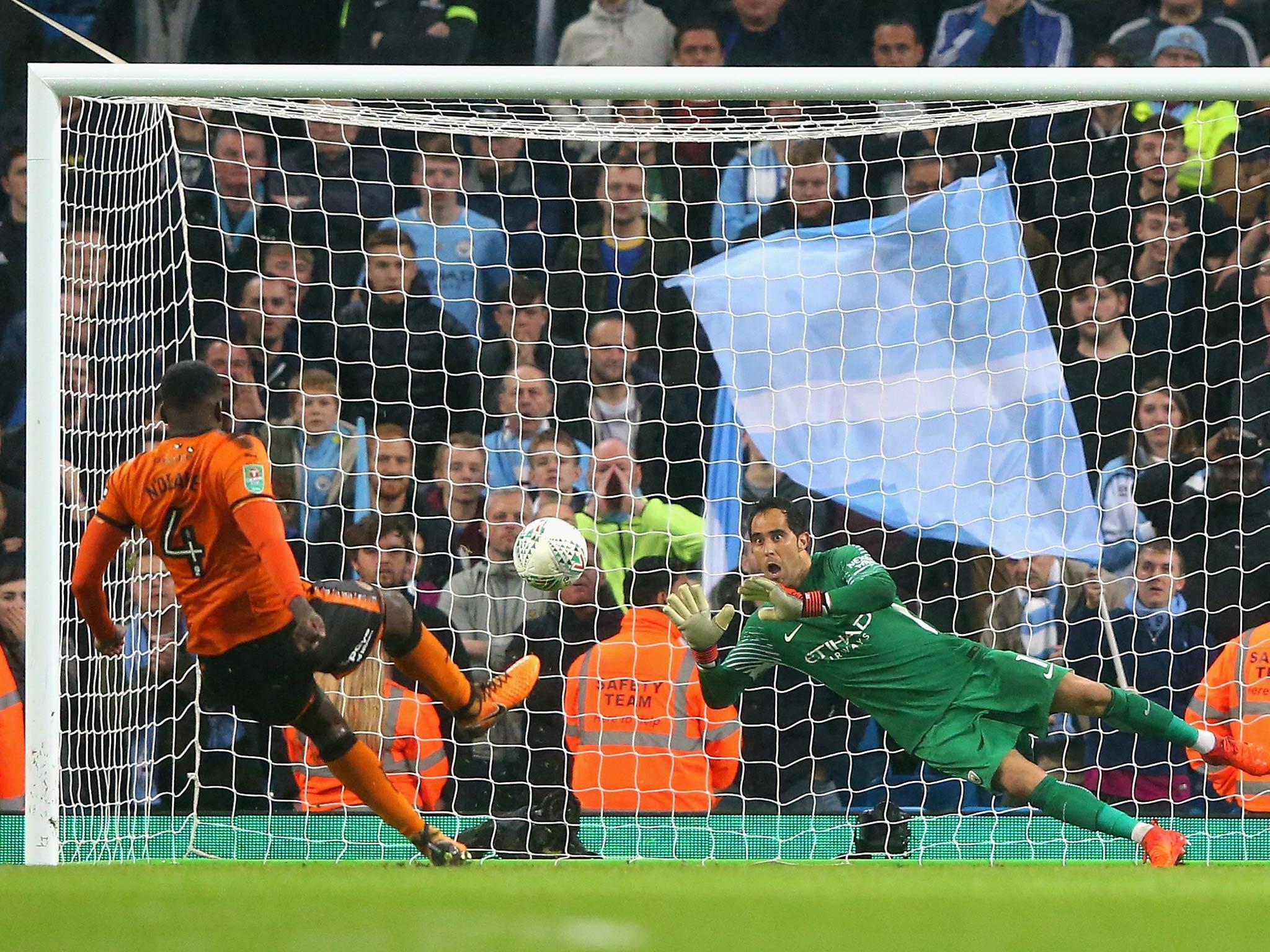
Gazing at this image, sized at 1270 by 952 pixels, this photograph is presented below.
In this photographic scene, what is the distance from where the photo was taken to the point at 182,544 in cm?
475

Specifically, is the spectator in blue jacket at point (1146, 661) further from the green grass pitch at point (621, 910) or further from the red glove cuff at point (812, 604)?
the green grass pitch at point (621, 910)

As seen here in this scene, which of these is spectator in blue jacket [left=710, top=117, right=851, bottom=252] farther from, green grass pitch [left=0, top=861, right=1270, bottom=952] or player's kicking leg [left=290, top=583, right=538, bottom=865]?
green grass pitch [left=0, top=861, right=1270, bottom=952]

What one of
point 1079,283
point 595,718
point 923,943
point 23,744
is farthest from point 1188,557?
point 23,744

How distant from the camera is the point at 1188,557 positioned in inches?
253

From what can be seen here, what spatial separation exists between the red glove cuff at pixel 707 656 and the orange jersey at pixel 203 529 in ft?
4.62

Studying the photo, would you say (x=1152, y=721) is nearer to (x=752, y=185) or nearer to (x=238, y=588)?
(x=752, y=185)

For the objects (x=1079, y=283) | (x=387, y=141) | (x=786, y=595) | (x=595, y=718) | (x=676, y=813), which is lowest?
(x=676, y=813)

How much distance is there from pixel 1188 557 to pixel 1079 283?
127cm

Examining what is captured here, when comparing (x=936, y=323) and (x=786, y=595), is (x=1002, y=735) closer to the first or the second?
(x=786, y=595)

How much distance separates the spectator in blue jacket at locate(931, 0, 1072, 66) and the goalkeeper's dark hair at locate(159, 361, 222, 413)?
410 cm

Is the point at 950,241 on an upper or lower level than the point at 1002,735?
upper

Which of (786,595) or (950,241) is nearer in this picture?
(786,595)

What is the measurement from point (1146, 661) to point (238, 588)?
3.75 metres

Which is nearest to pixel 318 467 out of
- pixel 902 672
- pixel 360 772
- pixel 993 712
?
pixel 360 772
